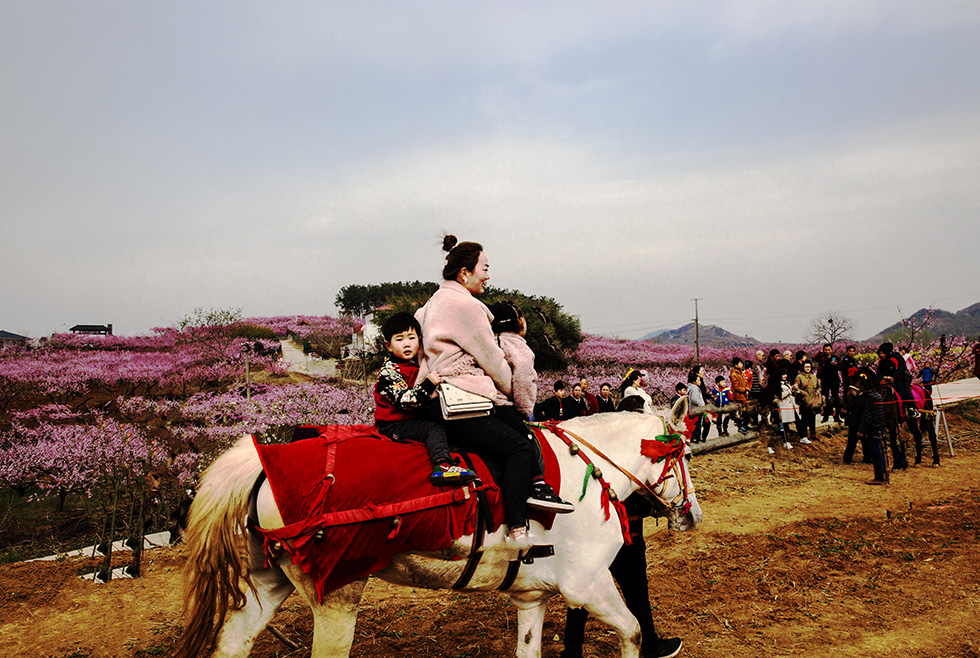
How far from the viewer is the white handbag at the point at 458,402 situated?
10.7 ft

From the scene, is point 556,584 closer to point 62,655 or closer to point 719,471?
point 62,655

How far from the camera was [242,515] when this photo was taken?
306 centimetres

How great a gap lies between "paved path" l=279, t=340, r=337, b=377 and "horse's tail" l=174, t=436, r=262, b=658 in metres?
17.2

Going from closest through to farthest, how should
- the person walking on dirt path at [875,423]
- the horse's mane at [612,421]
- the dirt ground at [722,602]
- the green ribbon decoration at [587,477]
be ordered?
the green ribbon decoration at [587,477] → the horse's mane at [612,421] → the dirt ground at [722,602] → the person walking on dirt path at [875,423]

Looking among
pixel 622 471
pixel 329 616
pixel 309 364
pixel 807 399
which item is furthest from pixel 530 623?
pixel 309 364

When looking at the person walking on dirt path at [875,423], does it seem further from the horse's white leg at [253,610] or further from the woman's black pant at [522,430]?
the horse's white leg at [253,610]

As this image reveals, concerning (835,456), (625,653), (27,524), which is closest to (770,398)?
(835,456)

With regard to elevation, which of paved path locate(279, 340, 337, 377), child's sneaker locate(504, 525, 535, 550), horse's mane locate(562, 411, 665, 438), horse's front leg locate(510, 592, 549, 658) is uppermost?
paved path locate(279, 340, 337, 377)

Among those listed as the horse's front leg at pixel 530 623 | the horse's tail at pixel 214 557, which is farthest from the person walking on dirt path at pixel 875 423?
the horse's tail at pixel 214 557

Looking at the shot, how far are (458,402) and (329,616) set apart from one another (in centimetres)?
134

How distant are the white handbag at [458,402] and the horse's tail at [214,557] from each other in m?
1.07

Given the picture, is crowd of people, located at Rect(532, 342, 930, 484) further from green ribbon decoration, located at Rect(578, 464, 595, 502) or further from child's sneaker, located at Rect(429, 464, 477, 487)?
child's sneaker, located at Rect(429, 464, 477, 487)

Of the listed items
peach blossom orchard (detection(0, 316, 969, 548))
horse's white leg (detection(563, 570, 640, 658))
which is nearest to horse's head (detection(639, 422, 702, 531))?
horse's white leg (detection(563, 570, 640, 658))

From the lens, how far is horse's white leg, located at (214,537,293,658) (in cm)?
306
